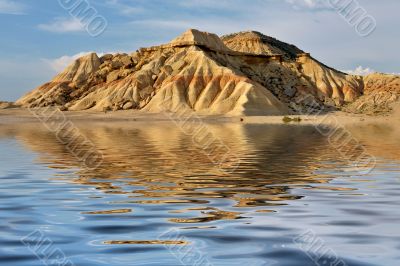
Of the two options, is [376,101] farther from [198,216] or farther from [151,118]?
[198,216]

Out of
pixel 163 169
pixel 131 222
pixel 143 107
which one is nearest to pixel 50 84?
pixel 143 107

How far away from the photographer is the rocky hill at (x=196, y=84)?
141 m

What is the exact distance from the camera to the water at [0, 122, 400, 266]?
9.43 meters

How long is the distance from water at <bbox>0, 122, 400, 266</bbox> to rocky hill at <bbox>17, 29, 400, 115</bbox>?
110347 millimetres

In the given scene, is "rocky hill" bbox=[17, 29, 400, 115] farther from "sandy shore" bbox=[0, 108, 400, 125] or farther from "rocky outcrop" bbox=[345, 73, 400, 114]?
"sandy shore" bbox=[0, 108, 400, 125]

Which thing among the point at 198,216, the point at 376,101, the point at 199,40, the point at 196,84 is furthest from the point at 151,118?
the point at 198,216

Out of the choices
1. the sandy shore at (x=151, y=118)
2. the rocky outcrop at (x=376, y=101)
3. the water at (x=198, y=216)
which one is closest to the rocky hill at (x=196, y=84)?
the rocky outcrop at (x=376, y=101)

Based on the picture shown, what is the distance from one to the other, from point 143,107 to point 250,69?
43.3 m

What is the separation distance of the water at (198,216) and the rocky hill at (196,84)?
11035 cm

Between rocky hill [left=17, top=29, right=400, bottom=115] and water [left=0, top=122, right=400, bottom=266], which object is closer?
water [left=0, top=122, right=400, bottom=266]

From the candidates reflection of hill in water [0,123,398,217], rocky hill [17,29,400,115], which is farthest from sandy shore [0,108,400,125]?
reflection of hill in water [0,123,398,217]

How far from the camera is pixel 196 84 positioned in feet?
477

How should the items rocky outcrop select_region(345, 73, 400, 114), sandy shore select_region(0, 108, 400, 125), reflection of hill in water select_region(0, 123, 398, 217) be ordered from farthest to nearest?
1. rocky outcrop select_region(345, 73, 400, 114)
2. sandy shore select_region(0, 108, 400, 125)
3. reflection of hill in water select_region(0, 123, 398, 217)

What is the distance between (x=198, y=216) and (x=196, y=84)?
13338 centimetres
